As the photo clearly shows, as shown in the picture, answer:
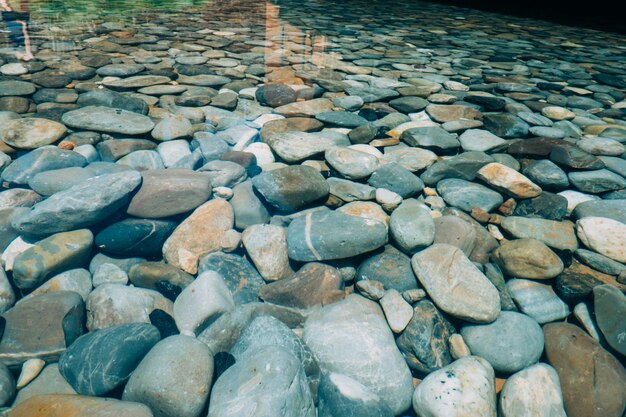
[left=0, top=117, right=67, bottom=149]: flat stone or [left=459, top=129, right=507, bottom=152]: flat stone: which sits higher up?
[left=459, top=129, right=507, bottom=152]: flat stone

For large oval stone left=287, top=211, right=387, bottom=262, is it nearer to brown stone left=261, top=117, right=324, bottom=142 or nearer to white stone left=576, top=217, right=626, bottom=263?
white stone left=576, top=217, right=626, bottom=263

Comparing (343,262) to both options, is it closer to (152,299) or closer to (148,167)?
(152,299)

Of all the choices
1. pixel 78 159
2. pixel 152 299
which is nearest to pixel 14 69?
pixel 78 159

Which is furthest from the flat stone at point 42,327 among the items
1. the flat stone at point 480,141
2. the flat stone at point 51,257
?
the flat stone at point 480,141

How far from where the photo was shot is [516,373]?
1.52 m

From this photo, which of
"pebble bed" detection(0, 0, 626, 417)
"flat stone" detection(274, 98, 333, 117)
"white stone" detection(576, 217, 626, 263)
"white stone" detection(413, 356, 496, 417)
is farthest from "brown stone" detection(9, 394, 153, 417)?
"flat stone" detection(274, 98, 333, 117)

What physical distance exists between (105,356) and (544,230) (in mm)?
1977

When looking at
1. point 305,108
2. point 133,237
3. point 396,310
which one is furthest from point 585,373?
point 305,108

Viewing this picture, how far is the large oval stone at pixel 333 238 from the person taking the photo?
1932mm

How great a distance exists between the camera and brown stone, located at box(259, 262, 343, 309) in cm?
177

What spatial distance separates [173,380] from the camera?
1355 millimetres

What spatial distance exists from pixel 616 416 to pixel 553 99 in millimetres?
3056

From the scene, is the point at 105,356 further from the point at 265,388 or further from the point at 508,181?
the point at 508,181

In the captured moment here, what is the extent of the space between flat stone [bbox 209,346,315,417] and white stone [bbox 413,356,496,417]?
1.23 ft
